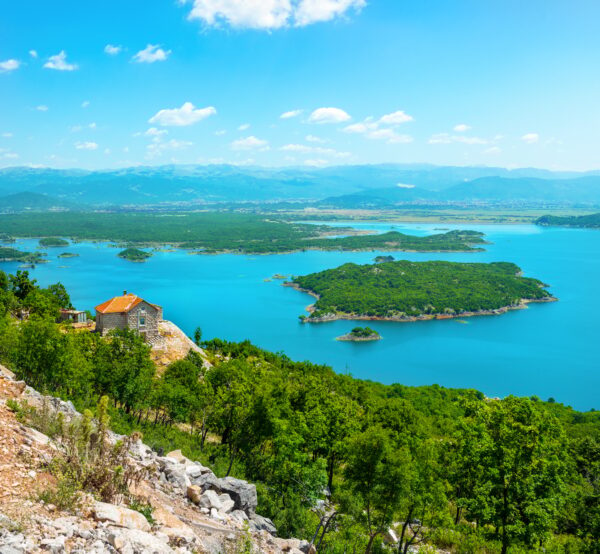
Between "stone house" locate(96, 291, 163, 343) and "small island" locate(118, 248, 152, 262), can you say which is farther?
"small island" locate(118, 248, 152, 262)

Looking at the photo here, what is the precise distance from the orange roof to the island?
42344 millimetres

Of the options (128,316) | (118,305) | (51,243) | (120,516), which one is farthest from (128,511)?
(51,243)

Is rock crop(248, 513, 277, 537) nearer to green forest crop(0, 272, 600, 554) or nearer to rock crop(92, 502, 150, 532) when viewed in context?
green forest crop(0, 272, 600, 554)

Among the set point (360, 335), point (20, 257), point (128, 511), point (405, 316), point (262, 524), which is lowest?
point (360, 335)

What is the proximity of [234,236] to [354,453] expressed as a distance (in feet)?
480

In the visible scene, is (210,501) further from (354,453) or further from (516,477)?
(516,477)

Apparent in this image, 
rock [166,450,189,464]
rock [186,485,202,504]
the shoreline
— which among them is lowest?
the shoreline

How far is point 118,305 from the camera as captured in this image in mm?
22156

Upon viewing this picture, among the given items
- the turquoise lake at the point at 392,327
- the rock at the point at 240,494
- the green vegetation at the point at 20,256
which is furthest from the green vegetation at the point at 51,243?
the rock at the point at 240,494

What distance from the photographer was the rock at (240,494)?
29.1ft

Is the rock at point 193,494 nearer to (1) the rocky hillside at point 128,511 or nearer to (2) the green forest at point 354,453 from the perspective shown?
(1) the rocky hillside at point 128,511

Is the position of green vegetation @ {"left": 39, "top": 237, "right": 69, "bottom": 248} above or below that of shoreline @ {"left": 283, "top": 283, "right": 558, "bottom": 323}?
above

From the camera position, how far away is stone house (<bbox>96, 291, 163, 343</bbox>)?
21812 millimetres

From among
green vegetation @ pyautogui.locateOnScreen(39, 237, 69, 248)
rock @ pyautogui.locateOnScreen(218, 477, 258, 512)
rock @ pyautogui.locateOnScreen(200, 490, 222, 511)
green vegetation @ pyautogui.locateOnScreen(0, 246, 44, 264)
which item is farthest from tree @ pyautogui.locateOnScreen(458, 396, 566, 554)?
green vegetation @ pyautogui.locateOnScreen(39, 237, 69, 248)
